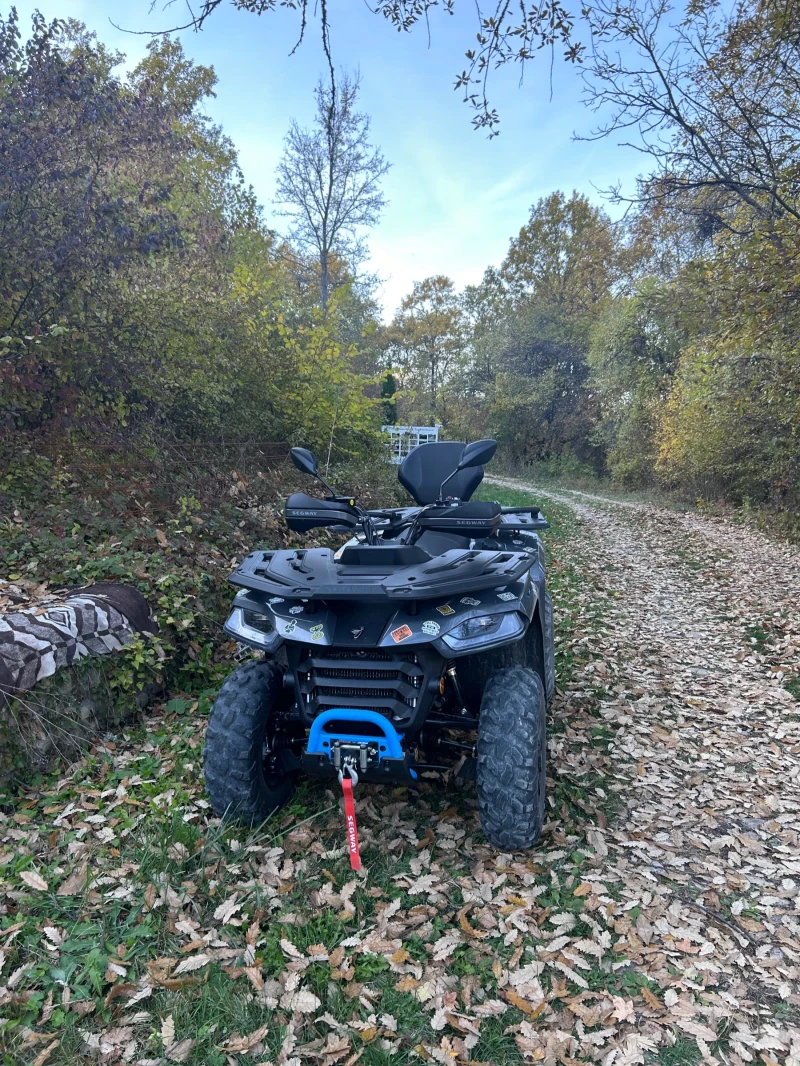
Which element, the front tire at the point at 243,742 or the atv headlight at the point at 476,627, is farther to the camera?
the front tire at the point at 243,742

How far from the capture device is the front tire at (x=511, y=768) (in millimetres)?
2523

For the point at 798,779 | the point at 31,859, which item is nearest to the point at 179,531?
the point at 31,859

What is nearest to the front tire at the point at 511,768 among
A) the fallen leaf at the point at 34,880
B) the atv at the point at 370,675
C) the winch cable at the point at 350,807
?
the atv at the point at 370,675

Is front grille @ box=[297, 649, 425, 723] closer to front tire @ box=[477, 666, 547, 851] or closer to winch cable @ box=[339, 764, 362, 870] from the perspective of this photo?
winch cable @ box=[339, 764, 362, 870]

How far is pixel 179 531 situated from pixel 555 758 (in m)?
3.60

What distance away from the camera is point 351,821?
8.27 ft

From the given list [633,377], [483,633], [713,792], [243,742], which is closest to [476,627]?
[483,633]

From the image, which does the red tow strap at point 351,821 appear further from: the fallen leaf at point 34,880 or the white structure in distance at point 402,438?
the white structure in distance at point 402,438

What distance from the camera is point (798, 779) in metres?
3.63

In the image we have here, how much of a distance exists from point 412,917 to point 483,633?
1.15 metres

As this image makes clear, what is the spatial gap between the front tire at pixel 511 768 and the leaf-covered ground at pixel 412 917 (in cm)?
30

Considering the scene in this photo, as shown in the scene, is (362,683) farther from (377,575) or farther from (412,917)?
(412,917)

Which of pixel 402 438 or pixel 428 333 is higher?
pixel 428 333

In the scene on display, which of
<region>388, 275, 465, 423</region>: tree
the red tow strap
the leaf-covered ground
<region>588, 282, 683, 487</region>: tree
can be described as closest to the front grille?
the red tow strap
